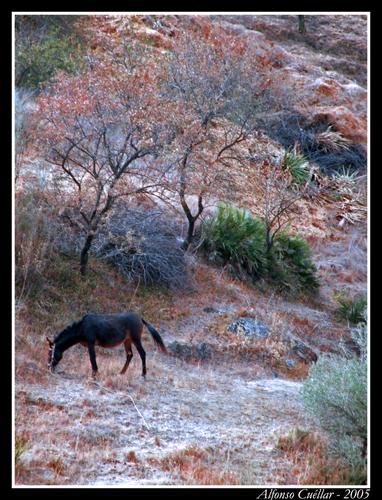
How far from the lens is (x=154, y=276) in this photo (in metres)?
14.8

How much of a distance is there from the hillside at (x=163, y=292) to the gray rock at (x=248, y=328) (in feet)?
0.22

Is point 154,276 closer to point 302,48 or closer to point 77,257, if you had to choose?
point 77,257

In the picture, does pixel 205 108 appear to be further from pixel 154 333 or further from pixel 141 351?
pixel 141 351

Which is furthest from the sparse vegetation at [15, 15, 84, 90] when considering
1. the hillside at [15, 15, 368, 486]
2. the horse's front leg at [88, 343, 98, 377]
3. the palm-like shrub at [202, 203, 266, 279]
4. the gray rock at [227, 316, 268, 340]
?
the horse's front leg at [88, 343, 98, 377]

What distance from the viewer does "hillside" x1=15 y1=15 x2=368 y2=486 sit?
7719 mm

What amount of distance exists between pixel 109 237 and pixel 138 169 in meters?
1.47

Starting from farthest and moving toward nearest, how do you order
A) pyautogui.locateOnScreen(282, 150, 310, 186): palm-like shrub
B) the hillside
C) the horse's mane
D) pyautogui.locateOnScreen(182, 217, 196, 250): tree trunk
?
pyautogui.locateOnScreen(282, 150, 310, 186): palm-like shrub < pyautogui.locateOnScreen(182, 217, 196, 250): tree trunk < the horse's mane < the hillside

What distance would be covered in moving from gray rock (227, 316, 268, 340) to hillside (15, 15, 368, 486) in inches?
2.6

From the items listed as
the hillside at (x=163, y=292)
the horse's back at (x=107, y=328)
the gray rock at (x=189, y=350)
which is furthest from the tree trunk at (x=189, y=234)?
the horse's back at (x=107, y=328)

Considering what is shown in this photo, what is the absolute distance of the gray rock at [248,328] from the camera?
13.8 metres

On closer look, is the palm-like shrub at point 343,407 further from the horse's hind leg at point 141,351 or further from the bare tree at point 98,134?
the bare tree at point 98,134

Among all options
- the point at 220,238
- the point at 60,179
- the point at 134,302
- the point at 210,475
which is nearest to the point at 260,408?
the point at 210,475

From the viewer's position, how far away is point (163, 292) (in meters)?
14.6

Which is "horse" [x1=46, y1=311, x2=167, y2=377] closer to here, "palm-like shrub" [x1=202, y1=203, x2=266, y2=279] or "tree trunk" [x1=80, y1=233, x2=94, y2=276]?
"tree trunk" [x1=80, y1=233, x2=94, y2=276]
